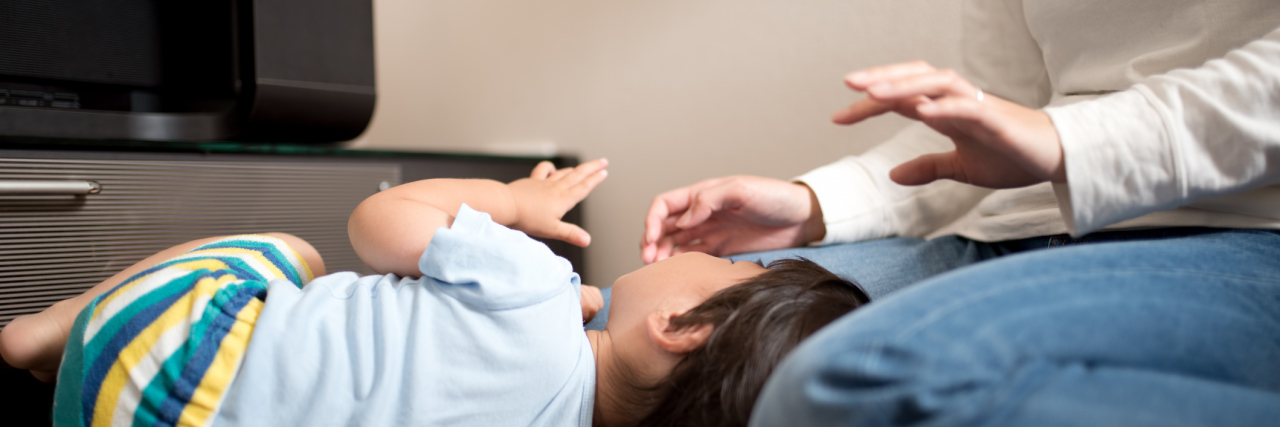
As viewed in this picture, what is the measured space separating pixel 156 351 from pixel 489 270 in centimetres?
24

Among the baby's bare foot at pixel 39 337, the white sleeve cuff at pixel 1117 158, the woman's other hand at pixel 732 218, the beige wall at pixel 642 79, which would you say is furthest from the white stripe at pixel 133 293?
the beige wall at pixel 642 79

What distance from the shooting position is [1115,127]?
48 cm

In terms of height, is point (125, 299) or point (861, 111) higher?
point (861, 111)

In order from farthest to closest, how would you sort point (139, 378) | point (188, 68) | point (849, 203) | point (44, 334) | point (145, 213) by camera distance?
point (188, 68)
point (145, 213)
point (849, 203)
point (44, 334)
point (139, 378)

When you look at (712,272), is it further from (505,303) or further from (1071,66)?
(1071,66)

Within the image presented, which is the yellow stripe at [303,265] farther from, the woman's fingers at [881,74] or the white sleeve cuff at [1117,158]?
the white sleeve cuff at [1117,158]

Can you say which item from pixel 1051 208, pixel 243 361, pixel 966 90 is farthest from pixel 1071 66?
pixel 243 361

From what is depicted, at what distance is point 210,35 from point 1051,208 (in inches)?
55.7

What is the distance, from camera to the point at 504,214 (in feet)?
2.19

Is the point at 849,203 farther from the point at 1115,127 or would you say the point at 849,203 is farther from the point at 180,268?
the point at 180,268

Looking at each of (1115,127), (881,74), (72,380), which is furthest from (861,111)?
(72,380)

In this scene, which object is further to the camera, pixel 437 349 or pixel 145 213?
pixel 145 213

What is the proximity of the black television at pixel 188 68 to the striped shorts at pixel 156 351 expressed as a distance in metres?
0.78

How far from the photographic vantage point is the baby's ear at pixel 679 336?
516mm
